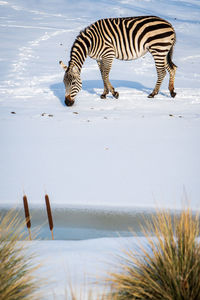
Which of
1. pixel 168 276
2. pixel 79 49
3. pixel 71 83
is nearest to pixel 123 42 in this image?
pixel 79 49

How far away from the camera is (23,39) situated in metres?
17.1

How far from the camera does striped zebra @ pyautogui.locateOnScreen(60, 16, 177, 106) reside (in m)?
8.13

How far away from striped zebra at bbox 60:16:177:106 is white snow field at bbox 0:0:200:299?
0.83 metres

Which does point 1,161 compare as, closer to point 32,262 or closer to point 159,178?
point 159,178

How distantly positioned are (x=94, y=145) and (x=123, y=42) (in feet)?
12.3

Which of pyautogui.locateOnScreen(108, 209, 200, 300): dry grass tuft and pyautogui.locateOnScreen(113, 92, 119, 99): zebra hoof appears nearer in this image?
pyautogui.locateOnScreen(108, 209, 200, 300): dry grass tuft

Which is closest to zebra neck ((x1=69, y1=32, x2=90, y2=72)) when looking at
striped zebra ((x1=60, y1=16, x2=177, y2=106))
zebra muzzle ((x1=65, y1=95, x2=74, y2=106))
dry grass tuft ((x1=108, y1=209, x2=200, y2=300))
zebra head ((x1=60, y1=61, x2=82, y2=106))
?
striped zebra ((x1=60, y1=16, x2=177, y2=106))

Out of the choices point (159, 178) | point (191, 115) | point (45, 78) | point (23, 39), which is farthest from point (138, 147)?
point (23, 39)

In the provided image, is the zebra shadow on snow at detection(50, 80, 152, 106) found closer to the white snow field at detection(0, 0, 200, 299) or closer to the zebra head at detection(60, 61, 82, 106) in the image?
the white snow field at detection(0, 0, 200, 299)

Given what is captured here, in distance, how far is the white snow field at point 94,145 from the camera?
3.90m

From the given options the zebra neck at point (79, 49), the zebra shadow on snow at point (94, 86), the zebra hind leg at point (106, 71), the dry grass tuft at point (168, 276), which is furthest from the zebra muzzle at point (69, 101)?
the dry grass tuft at point (168, 276)

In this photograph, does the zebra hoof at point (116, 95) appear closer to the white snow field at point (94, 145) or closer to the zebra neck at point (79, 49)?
the white snow field at point (94, 145)

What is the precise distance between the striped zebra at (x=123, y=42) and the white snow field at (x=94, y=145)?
83 centimetres

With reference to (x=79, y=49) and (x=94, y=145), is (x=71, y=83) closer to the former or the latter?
(x=79, y=49)
